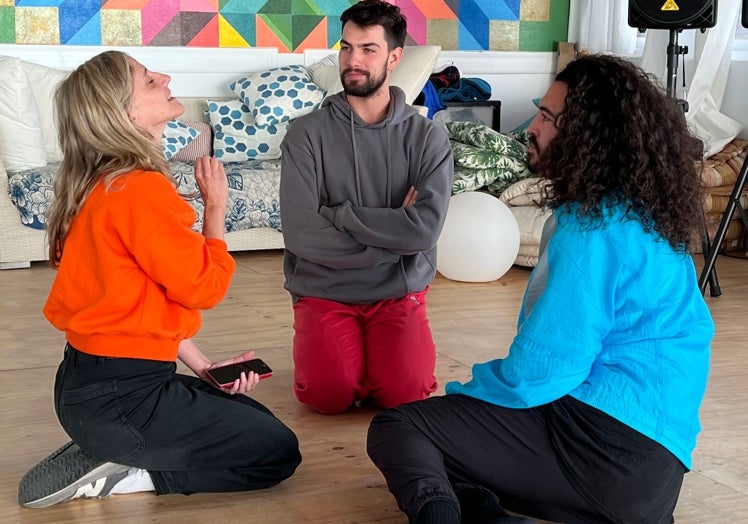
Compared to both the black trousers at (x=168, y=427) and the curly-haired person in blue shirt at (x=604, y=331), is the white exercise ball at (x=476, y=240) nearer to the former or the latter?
the black trousers at (x=168, y=427)

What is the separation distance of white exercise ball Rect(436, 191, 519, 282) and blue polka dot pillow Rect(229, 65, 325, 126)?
131cm

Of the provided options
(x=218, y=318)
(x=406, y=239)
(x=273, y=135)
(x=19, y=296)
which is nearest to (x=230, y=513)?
(x=406, y=239)

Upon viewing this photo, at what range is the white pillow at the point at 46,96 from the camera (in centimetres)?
529

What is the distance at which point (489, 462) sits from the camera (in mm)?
2088

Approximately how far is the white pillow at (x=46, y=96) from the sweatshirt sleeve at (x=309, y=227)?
2.60 meters

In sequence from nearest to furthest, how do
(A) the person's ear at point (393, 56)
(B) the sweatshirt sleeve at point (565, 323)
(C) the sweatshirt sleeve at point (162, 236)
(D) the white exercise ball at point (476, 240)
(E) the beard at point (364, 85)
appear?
1. (B) the sweatshirt sleeve at point (565, 323)
2. (C) the sweatshirt sleeve at point (162, 236)
3. (E) the beard at point (364, 85)
4. (A) the person's ear at point (393, 56)
5. (D) the white exercise ball at point (476, 240)

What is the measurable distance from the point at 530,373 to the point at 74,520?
3.29ft

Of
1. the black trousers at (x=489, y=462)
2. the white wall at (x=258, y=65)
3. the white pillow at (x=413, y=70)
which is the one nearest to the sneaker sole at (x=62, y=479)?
the black trousers at (x=489, y=462)

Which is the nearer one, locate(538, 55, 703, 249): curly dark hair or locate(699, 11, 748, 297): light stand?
locate(538, 55, 703, 249): curly dark hair

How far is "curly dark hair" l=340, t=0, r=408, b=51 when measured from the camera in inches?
123

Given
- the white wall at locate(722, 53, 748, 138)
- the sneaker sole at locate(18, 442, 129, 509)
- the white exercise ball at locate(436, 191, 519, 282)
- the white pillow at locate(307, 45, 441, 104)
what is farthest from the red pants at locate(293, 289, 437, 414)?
the white wall at locate(722, 53, 748, 138)

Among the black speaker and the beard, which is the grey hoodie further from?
the black speaker

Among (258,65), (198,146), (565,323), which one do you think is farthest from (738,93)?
(565,323)

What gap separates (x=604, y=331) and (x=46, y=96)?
160 inches
